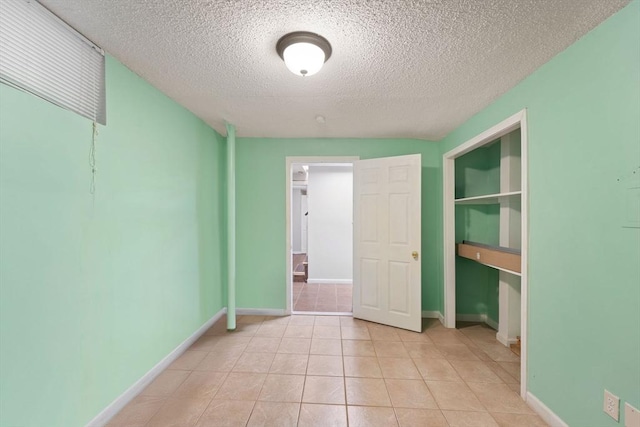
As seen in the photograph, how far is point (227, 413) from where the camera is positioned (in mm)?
1640

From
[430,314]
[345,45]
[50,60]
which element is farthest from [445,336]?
[50,60]

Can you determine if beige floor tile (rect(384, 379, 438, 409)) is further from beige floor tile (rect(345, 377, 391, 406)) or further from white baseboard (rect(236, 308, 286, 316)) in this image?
white baseboard (rect(236, 308, 286, 316))

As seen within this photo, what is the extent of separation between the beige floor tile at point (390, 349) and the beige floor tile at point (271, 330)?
103 centimetres

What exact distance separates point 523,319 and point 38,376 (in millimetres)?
2830

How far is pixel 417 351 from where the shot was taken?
243 cm

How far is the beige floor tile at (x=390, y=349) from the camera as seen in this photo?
2354mm

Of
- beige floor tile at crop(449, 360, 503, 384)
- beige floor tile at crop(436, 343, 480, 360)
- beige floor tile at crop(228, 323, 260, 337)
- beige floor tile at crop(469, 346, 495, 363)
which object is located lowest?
beige floor tile at crop(469, 346, 495, 363)

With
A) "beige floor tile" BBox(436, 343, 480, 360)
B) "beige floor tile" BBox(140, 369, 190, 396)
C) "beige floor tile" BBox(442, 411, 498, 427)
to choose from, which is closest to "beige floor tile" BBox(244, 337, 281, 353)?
"beige floor tile" BBox(140, 369, 190, 396)

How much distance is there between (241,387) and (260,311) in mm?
1400

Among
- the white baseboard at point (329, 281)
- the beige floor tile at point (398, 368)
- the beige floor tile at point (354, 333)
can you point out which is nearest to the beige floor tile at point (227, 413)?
the beige floor tile at point (398, 368)

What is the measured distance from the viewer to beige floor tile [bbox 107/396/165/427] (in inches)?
61.4

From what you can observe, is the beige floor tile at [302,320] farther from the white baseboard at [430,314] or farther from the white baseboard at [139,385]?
the white baseboard at [430,314]

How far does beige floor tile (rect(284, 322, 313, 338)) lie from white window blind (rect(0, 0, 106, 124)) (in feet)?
8.06

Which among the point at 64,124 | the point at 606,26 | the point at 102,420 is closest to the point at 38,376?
the point at 102,420
